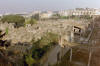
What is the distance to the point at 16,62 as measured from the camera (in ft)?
17.3

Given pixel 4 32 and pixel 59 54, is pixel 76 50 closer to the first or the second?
pixel 59 54

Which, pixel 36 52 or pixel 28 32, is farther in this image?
pixel 28 32

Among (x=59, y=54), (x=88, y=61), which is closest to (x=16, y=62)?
(x=59, y=54)

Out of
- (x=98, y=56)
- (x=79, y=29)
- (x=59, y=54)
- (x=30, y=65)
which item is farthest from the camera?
(x=79, y=29)

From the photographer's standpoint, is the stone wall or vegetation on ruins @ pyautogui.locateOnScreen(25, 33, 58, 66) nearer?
vegetation on ruins @ pyautogui.locateOnScreen(25, 33, 58, 66)

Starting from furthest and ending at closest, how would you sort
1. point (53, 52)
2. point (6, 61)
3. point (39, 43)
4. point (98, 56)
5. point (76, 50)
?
point (76, 50)
point (98, 56)
point (53, 52)
point (39, 43)
point (6, 61)

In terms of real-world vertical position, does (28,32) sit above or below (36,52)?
below

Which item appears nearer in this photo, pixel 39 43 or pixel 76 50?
pixel 39 43

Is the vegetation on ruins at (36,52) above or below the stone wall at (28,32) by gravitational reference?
above

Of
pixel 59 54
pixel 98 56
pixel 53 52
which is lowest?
pixel 98 56

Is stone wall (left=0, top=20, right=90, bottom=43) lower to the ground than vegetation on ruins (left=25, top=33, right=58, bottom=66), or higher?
lower

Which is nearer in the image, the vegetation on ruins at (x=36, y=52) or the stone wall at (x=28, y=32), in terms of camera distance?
the vegetation on ruins at (x=36, y=52)

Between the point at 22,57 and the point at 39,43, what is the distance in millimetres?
1286

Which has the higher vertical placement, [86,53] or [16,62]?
[16,62]
